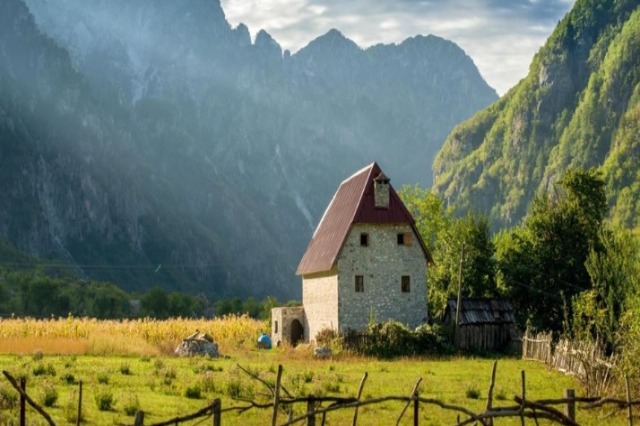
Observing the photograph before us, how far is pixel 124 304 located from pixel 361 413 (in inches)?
3953

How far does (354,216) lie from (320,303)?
22.5 feet

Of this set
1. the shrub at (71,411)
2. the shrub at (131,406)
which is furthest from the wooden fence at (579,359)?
the shrub at (71,411)

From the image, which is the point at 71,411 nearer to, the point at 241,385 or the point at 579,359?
the point at 241,385

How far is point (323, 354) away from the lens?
46.6 meters

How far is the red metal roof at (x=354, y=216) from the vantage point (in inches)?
2163

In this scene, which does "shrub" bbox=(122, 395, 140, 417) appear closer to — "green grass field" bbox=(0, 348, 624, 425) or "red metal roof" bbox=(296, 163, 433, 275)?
"green grass field" bbox=(0, 348, 624, 425)

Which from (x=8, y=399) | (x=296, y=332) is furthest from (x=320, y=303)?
(x=8, y=399)

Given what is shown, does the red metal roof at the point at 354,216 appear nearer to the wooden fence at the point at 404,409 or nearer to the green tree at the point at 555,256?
the green tree at the point at 555,256

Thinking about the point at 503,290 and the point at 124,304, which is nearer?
the point at 503,290

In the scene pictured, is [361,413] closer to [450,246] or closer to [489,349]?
[489,349]

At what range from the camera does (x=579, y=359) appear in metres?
29.3

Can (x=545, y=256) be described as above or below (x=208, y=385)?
above

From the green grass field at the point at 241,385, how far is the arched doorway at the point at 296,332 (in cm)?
1654

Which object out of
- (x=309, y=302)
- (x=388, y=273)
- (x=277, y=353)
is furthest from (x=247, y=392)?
(x=309, y=302)
